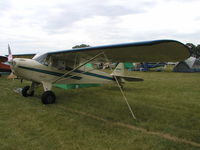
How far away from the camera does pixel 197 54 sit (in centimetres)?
8169

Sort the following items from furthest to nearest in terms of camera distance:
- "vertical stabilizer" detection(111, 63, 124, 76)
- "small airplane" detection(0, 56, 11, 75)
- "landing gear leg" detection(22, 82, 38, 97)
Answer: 1. "small airplane" detection(0, 56, 11, 75)
2. "vertical stabilizer" detection(111, 63, 124, 76)
3. "landing gear leg" detection(22, 82, 38, 97)

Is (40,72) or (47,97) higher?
(40,72)

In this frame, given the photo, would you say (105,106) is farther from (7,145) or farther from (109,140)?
(7,145)

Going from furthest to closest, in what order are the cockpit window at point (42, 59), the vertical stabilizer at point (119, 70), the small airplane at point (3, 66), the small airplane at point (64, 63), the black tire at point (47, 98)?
the small airplane at point (3, 66) → the vertical stabilizer at point (119, 70) → the cockpit window at point (42, 59) → the black tire at point (47, 98) → the small airplane at point (64, 63)

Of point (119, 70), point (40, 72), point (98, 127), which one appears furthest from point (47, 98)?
point (119, 70)

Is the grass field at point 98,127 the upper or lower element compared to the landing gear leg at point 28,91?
lower

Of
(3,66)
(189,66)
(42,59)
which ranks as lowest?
(189,66)

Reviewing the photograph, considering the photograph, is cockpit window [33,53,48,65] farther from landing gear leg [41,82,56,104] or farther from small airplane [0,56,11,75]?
small airplane [0,56,11,75]

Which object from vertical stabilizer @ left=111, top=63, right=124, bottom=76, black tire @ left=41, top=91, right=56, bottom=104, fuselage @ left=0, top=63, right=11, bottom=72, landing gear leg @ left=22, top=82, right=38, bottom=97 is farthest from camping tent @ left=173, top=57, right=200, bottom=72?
black tire @ left=41, top=91, right=56, bottom=104

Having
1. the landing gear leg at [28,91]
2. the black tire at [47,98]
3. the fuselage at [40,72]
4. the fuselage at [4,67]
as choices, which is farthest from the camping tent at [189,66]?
the black tire at [47,98]

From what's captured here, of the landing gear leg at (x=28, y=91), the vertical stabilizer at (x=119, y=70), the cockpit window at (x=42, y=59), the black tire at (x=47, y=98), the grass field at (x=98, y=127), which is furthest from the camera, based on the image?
the vertical stabilizer at (x=119, y=70)

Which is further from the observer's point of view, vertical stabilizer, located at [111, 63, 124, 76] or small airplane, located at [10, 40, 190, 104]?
vertical stabilizer, located at [111, 63, 124, 76]

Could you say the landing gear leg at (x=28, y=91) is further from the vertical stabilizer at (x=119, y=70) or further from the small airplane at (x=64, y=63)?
the vertical stabilizer at (x=119, y=70)

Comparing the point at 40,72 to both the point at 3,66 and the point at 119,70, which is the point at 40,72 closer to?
the point at 119,70
